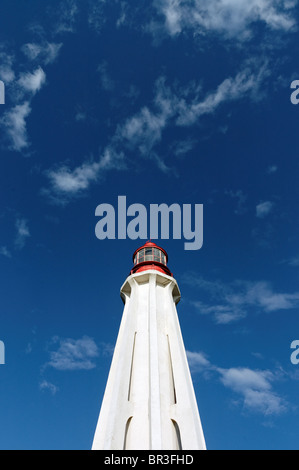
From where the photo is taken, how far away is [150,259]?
26281 millimetres

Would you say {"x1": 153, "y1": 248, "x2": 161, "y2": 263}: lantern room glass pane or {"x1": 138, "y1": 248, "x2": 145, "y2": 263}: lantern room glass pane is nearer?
{"x1": 153, "y1": 248, "x2": 161, "y2": 263}: lantern room glass pane

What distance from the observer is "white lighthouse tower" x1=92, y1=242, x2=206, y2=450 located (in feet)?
47.5

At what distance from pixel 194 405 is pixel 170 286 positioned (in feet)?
29.9

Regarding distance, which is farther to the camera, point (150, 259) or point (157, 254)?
point (157, 254)

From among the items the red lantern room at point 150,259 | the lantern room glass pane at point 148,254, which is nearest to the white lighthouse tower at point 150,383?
the red lantern room at point 150,259

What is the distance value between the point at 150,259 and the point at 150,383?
11.4 metres

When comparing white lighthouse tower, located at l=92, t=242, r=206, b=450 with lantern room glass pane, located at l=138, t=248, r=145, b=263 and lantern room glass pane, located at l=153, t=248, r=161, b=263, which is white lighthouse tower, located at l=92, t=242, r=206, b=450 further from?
lantern room glass pane, located at l=138, t=248, r=145, b=263

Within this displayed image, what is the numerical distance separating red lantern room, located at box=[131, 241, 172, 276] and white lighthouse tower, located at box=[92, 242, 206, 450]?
1461 mm

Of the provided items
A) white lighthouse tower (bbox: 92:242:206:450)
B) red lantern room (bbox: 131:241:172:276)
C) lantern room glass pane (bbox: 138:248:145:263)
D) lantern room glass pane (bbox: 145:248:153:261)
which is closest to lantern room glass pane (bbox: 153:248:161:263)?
red lantern room (bbox: 131:241:172:276)

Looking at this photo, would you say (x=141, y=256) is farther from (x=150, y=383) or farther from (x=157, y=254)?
(x=150, y=383)

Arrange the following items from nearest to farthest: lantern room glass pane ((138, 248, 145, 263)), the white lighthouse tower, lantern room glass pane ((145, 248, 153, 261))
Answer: the white lighthouse tower < lantern room glass pane ((145, 248, 153, 261)) < lantern room glass pane ((138, 248, 145, 263))

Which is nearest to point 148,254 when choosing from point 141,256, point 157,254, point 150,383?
point 141,256

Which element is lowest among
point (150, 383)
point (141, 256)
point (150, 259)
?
point (150, 383)
